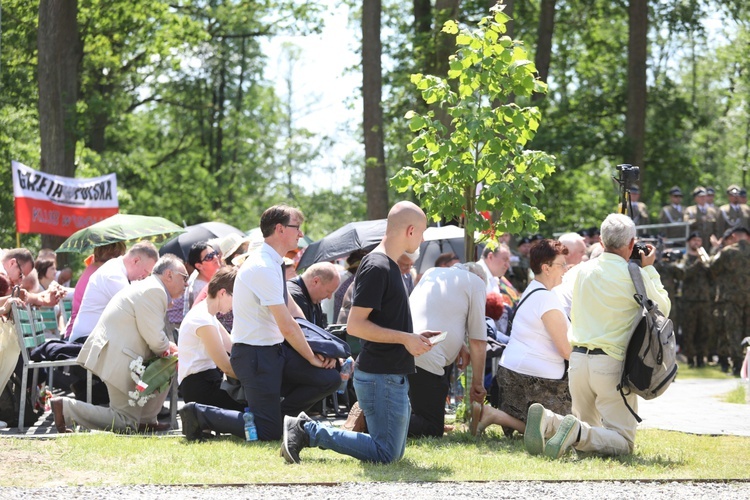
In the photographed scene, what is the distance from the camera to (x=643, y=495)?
6.82 m

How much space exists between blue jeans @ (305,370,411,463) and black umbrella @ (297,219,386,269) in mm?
5983

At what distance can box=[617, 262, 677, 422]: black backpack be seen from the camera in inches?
316

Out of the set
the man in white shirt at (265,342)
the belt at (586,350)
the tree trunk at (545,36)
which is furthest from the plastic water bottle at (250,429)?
the tree trunk at (545,36)

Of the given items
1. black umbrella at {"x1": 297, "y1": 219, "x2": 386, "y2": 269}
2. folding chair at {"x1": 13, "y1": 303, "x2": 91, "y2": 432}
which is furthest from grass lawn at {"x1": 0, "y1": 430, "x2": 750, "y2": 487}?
black umbrella at {"x1": 297, "y1": 219, "x2": 386, "y2": 269}

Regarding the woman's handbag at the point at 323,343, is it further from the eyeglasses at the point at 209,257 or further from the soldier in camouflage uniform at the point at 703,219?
the soldier in camouflage uniform at the point at 703,219

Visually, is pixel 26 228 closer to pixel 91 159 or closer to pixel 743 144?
pixel 91 159

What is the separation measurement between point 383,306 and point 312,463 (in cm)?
129

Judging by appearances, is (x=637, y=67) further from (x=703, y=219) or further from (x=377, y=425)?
(x=377, y=425)

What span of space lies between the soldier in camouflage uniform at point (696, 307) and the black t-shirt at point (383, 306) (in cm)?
1180

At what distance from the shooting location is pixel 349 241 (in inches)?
547

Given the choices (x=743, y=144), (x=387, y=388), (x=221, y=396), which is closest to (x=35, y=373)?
(x=221, y=396)

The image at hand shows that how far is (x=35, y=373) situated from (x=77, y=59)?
56.0 feet

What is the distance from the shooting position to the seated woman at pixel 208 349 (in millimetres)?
9453

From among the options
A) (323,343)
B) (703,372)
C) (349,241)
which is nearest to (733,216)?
(703,372)
